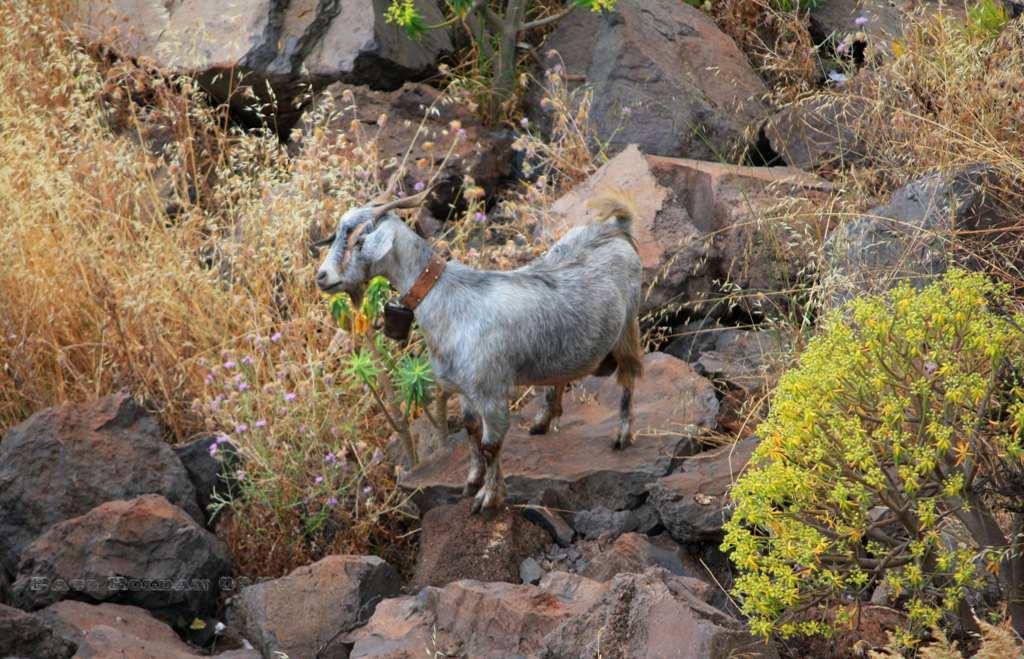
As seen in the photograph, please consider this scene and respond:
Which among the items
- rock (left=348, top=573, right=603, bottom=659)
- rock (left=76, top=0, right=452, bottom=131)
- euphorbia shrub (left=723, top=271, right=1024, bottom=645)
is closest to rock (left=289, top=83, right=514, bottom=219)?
rock (left=76, top=0, right=452, bottom=131)

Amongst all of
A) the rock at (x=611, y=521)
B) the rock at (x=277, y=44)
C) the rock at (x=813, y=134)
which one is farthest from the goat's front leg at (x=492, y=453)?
the rock at (x=277, y=44)

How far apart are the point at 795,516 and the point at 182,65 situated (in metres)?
5.78

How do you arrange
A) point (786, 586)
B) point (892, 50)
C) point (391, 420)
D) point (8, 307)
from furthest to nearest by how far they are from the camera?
point (892, 50)
point (8, 307)
point (391, 420)
point (786, 586)

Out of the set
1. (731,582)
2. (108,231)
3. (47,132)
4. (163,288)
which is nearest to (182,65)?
(47,132)

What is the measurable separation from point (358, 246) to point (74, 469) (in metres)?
1.79

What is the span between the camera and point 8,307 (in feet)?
22.0

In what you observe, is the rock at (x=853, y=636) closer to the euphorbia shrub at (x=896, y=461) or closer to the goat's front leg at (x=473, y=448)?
the euphorbia shrub at (x=896, y=461)

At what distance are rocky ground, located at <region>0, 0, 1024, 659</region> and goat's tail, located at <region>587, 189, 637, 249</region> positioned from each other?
0.85 m

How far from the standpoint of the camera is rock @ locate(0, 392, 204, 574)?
19.2 feet

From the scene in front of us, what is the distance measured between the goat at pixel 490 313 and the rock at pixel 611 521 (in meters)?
0.38

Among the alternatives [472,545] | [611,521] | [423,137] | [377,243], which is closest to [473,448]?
[472,545]

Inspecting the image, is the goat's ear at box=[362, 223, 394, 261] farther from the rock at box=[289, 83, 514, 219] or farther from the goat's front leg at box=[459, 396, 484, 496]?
the rock at box=[289, 83, 514, 219]

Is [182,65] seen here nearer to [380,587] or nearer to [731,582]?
[380,587]

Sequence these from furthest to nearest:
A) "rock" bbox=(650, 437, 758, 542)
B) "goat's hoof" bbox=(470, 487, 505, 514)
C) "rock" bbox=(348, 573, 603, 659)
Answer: "goat's hoof" bbox=(470, 487, 505, 514) → "rock" bbox=(650, 437, 758, 542) → "rock" bbox=(348, 573, 603, 659)
